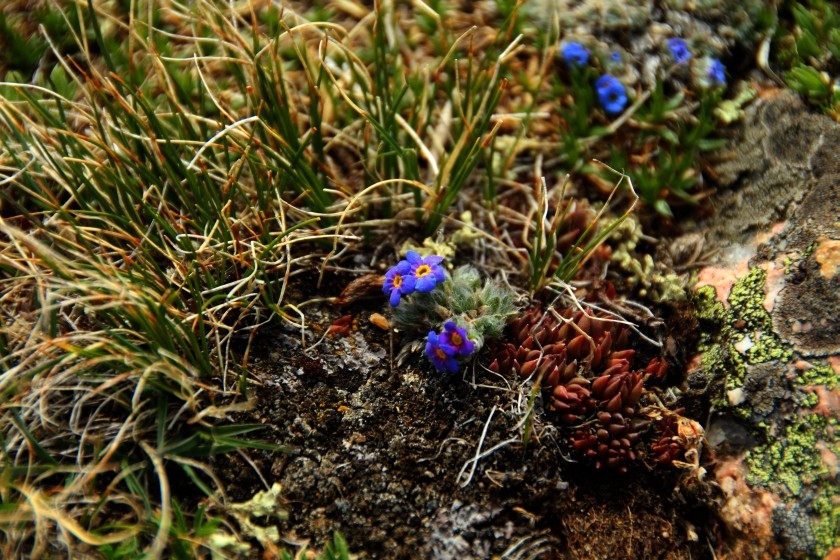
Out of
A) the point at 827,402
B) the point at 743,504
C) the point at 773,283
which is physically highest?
the point at 773,283

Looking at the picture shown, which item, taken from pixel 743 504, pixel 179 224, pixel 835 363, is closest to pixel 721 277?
pixel 835 363

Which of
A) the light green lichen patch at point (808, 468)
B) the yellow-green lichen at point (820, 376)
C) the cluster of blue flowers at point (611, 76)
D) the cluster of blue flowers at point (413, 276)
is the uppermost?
the cluster of blue flowers at point (611, 76)

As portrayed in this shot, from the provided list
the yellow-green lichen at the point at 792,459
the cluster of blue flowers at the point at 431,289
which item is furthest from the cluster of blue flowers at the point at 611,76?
the yellow-green lichen at the point at 792,459

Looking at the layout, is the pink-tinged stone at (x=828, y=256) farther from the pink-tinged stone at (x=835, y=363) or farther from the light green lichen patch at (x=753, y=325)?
the pink-tinged stone at (x=835, y=363)

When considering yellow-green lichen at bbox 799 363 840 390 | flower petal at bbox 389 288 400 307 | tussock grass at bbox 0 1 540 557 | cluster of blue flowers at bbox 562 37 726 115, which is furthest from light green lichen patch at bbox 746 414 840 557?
cluster of blue flowers at bbox 562 37 726 115

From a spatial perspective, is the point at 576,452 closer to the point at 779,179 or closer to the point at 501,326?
the point at 501,326

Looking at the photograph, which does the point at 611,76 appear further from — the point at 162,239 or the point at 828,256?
the point at 162,239
